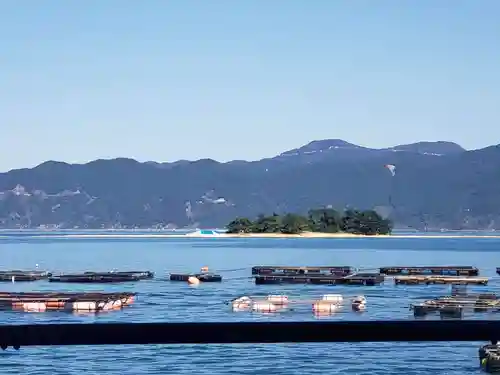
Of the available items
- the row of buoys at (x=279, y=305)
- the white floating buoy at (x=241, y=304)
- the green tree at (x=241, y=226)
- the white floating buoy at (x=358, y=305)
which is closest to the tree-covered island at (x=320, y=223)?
the green tree at (x=241, y=226)

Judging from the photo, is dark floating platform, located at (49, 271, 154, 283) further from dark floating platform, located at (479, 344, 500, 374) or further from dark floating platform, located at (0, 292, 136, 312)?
dark floating platform, located at (479, 344, 500, 374)

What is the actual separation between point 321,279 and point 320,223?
110 m

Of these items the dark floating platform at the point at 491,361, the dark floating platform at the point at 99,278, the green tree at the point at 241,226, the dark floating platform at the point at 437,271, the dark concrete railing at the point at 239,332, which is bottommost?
the dark floating platform at the point at 491,361

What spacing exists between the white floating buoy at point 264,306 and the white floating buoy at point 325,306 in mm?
1834

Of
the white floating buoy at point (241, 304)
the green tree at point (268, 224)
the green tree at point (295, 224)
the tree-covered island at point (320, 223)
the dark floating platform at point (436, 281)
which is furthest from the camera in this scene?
the green tree at point (295, 224)

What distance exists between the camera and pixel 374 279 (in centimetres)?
6050

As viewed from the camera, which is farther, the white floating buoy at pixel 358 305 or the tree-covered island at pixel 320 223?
the tree-covered island at pixel 320 223

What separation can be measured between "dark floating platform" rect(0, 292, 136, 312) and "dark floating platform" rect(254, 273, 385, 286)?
18080mm

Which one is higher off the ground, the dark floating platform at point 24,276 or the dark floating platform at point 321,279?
the dark floating platform at point 24,276

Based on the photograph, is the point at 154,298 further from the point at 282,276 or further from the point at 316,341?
the point at 316,341

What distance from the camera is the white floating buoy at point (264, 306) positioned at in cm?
3978

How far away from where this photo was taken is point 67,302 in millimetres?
41000

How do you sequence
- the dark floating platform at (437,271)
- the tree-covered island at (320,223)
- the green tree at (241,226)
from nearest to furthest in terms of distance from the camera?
the dark floating platform at (437,271) < the tree-covered island at (320,223) < the green tree at (241,226)

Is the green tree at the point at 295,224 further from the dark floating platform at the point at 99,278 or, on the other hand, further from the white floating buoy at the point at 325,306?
the white floating buoy at the point at 325,306
